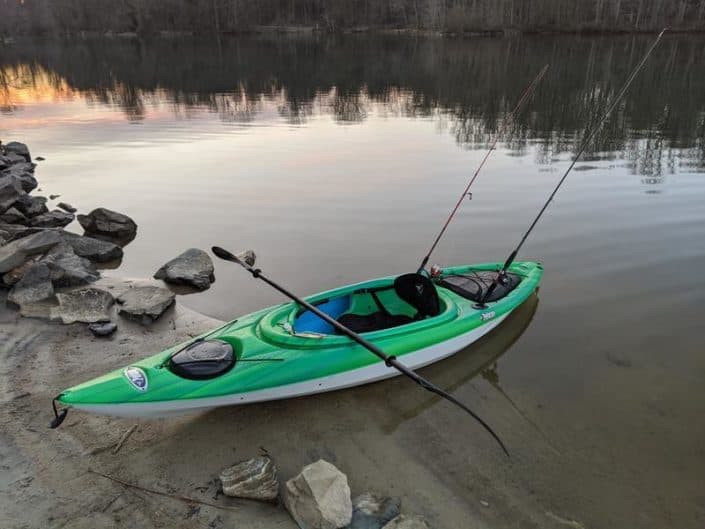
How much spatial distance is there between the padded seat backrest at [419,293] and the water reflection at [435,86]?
838 cm

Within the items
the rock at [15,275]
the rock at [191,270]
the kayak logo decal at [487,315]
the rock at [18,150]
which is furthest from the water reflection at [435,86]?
the rock at [15,275]

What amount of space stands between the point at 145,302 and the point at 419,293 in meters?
3.43

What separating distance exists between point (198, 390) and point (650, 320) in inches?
210

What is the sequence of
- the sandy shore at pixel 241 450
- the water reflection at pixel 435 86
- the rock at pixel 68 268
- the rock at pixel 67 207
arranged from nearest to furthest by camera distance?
the sandy shore at pixel 241 450 < the rock at pixel 68 268 < the rock at pixel 67 207 < the water reflection at pixel 435 86

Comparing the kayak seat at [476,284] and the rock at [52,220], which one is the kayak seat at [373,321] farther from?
the rock at [52,220]

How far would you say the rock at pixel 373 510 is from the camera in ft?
11.6

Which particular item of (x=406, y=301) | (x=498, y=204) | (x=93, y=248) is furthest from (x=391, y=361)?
(x=498, y=204)

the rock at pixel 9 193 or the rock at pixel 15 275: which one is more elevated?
the rock at pixel 9 193

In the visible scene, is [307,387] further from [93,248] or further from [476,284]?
[93,248]

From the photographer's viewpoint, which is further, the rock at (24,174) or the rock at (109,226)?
the rock at (24,174)

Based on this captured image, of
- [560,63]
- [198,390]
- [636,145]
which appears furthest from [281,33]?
[198,390]

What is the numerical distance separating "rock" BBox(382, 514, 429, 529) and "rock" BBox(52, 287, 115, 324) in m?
4.24

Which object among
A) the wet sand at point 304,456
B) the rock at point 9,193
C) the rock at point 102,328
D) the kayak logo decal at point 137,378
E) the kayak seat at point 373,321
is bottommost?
the wet sand at point 304,456

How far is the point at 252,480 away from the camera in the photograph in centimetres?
378
